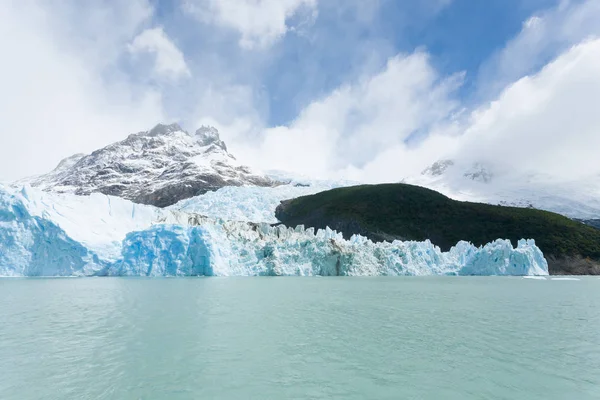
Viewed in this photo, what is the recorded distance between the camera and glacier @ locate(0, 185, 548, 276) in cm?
3288

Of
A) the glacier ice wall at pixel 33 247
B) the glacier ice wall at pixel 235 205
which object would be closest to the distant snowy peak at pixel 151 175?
the glacier ice wall at pixel 235 205

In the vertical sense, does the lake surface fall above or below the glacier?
below

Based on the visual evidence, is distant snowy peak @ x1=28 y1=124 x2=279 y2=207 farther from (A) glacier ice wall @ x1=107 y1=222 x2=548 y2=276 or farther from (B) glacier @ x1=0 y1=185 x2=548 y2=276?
(A) glacier ice wall @ x1=107 y1=222 x2=548 y2=276

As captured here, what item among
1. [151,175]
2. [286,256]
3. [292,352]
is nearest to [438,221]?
[286,256]

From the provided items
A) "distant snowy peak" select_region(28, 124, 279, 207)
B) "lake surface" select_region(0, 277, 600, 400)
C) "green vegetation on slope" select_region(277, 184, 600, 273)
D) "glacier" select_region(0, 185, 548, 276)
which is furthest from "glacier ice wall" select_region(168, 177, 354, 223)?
"lake surface" select_region(0, 277, 600, 400)

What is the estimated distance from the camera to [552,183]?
7077 inches

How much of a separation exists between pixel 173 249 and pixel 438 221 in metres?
70.2

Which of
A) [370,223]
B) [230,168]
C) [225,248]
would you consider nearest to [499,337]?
[225,248]

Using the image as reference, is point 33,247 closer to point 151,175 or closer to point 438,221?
point 438,221

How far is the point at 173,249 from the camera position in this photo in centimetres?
3691

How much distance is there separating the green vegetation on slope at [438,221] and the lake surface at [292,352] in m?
69.3

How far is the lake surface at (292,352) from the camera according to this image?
721 centimetres

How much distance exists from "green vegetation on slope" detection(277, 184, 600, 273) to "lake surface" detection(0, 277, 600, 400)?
69293mm

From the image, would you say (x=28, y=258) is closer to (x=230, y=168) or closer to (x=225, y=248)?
(x=225, y=248)
